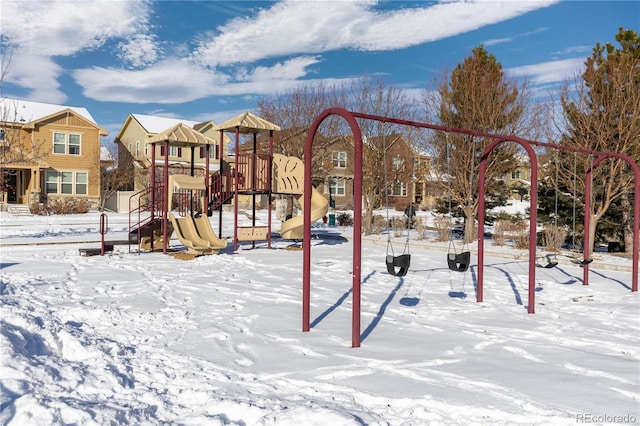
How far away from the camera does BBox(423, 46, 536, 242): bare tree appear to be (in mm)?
19469

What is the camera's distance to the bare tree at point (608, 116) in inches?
631

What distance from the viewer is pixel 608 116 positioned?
1641 cm

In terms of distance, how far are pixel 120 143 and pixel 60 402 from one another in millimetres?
47816

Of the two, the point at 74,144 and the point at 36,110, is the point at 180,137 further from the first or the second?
the point at 36,110

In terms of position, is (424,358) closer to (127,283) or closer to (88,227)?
(127,283)

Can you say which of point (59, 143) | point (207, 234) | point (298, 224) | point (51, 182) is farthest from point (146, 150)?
point (207, 234)

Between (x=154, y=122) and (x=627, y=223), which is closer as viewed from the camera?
(x=627, y=223)

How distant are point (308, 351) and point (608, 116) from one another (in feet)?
49.1

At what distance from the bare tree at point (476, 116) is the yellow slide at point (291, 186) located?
604 cm

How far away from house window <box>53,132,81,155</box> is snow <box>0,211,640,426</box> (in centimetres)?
2832

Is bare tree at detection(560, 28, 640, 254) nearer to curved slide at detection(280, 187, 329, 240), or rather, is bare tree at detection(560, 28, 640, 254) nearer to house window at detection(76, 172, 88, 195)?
curved slide at detection(280, 187, 329, 240)

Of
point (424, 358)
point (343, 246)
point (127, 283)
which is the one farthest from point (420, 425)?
point (343, 246)

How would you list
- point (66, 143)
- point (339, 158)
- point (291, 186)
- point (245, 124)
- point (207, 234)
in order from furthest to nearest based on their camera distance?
point (66, 143), point (339, 158), point (291, 186), point (245, 124), point (207, 234)

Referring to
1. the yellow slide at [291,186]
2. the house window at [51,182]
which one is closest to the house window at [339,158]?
the yellow slide at [291,186]
